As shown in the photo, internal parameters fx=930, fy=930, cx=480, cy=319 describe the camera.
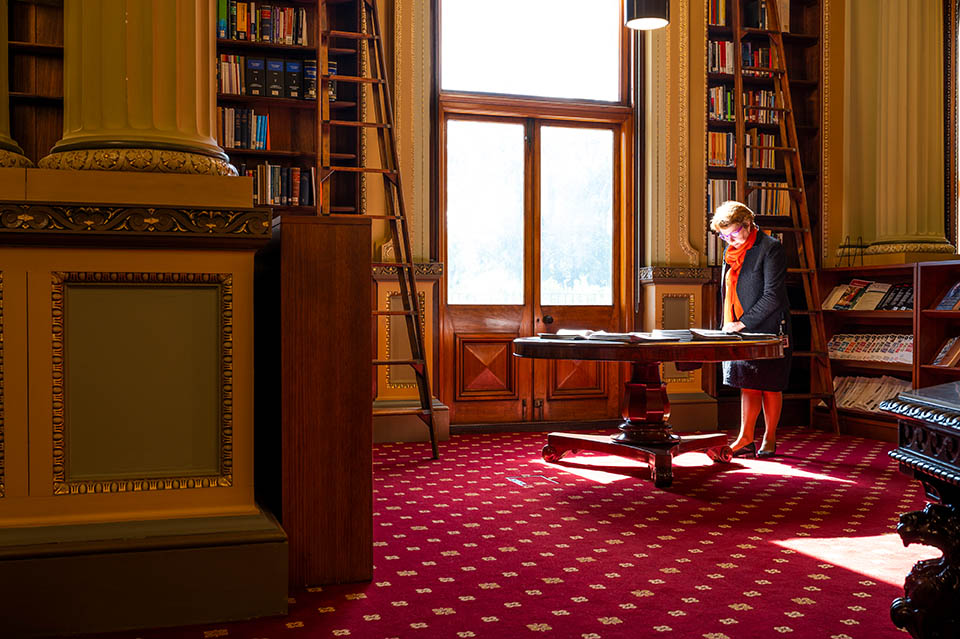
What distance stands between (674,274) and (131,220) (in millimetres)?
5054

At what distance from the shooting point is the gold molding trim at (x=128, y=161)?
8.66ft

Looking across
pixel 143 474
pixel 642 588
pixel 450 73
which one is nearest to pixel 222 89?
pixel 450 73

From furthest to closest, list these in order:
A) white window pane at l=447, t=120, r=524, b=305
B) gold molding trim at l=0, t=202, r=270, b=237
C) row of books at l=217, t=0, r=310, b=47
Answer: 1. white window pane at l=447, t=120, r=524, b=305
2. row of books at l=217, t=0, r=310, b=47
3. gold molding trim at l=0, t=202, r=270, b=237

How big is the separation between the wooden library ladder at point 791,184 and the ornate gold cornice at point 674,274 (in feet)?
1.92

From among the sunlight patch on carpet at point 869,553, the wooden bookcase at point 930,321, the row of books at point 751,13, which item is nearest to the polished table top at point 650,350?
the sunlight patch on carpet at point 869,553

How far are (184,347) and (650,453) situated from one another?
9.20 ft

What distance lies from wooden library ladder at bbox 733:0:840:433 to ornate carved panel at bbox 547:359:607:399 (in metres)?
1.38

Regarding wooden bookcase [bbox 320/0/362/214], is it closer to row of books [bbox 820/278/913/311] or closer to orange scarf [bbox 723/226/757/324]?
orange scarf [bbox 723/226/757/324]

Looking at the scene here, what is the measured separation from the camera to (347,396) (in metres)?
2.96

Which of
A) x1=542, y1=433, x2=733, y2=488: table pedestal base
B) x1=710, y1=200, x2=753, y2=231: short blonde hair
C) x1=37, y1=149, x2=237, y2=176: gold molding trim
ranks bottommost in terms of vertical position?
x1=542, y1=433, x2=733, y2=488: table pedestal base

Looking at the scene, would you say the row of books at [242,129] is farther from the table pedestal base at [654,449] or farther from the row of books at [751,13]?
the row of books at [751,13]

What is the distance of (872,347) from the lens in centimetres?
676

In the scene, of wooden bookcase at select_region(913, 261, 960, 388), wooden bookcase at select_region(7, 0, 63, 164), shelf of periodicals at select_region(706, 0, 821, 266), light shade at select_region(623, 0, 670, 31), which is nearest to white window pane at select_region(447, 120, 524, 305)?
shelf of periodicals at select_region(706, 0, 821, 266)

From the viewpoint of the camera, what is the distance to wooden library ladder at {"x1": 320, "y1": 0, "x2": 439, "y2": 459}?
18.4ft
